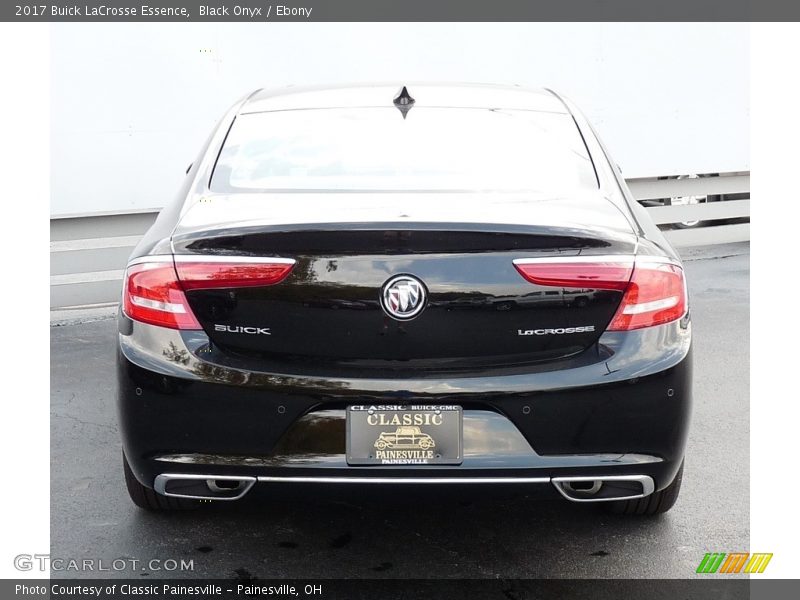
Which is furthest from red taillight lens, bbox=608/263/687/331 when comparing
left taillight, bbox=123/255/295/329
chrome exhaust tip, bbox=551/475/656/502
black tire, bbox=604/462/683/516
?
left taillight, bbox=123/255/295/329

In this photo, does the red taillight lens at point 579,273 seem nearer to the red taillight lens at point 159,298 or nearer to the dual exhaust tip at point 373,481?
the dual exhaust tip at point 373,481

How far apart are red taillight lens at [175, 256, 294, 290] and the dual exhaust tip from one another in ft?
1.86

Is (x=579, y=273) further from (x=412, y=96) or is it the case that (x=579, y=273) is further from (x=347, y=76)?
(x=347, y=76)

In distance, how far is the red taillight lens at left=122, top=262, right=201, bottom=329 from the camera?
3.15 meters

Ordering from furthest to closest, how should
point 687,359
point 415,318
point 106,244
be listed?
point 106,244 → point 687,359 → point 415,318

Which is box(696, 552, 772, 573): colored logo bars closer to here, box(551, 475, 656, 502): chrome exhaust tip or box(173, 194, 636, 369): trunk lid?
box(551, 475, 656, 502): chrome exhaust tip

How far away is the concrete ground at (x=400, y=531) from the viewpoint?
357 cm

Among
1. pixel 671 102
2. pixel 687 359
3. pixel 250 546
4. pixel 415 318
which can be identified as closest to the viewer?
pixel 415 318

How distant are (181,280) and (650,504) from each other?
190 cm

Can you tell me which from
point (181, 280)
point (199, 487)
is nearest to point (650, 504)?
point (199, 487)

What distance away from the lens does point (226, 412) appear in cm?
312

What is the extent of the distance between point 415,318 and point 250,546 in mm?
1221

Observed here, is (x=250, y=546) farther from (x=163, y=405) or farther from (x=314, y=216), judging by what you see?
(x=314, y=216)

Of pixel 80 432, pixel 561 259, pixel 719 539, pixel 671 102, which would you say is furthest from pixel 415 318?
pixel 671 102
